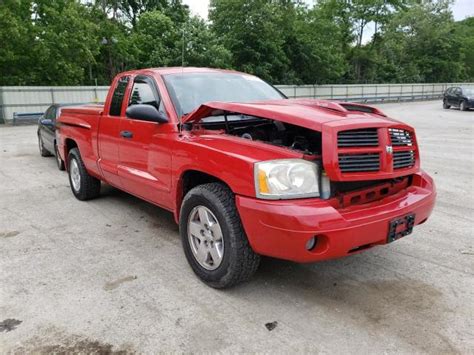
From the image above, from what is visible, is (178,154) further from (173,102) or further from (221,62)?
(221,62)

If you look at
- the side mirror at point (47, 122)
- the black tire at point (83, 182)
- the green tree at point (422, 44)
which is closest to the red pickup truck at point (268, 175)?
the black tire at point (83, 182)

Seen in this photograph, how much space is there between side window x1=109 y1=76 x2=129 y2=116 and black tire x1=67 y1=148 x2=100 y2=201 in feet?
4.19

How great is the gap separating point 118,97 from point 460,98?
26.4 metres

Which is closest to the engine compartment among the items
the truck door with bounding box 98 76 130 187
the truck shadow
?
the truck shadow

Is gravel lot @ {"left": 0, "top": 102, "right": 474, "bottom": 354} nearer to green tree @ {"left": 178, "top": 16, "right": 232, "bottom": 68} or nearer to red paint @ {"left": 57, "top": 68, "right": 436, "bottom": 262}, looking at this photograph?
red paint @ {"left": 57, "top": 68, "right": 436, "bottom": 262}

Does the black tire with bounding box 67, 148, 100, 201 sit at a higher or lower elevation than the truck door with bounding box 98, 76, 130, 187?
lower

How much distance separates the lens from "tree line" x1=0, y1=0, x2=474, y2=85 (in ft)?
75.0

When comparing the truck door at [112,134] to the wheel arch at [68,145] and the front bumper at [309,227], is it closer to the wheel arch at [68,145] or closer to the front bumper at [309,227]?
the wheel arch at [68,145]

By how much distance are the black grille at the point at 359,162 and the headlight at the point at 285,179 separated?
0.71 ft

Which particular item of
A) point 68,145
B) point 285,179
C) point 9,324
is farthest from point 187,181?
point 68,145

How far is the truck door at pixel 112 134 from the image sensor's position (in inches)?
196

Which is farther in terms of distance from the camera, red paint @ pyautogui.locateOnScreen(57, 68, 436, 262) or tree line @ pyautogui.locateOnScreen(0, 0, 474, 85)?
tree line @ pyautogui.locateOnScreen(0, 0, 474, 85)

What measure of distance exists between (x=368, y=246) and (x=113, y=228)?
3.14 m

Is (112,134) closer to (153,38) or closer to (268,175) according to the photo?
(268,175)
